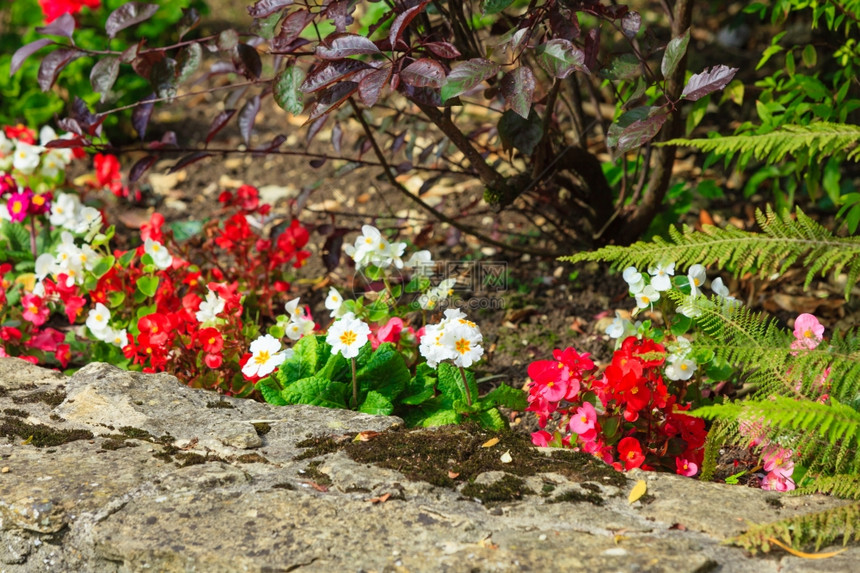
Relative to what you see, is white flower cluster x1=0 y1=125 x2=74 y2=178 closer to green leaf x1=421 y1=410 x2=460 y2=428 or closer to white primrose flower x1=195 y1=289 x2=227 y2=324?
white primrose flower x1=195 y1=289 x2=227 y2=324

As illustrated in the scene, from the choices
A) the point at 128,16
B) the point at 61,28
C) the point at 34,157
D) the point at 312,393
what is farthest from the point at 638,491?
the point at 34,157

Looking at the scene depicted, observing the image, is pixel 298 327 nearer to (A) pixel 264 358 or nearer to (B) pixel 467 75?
(A) pixel 264 358

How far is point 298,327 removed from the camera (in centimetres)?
242

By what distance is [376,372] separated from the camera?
2.25m

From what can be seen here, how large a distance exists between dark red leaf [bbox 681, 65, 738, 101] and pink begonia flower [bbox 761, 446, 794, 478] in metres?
0.83

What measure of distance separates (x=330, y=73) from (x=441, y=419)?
92cm

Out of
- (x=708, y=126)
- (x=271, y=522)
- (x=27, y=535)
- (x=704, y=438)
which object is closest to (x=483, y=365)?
(x=704, y=438)

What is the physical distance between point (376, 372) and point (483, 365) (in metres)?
0.58

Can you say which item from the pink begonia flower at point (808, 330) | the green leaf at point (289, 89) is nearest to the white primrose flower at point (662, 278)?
the pink begonia flower at point (808, 330)

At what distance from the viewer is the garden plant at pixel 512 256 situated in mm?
1758

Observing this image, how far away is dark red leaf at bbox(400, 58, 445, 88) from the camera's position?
1.87m

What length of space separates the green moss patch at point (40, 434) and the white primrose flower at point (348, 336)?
0.62m

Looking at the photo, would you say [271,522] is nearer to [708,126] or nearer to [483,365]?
[483,365]

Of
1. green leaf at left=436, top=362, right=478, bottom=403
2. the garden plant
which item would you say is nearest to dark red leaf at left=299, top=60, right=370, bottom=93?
the garden plant
